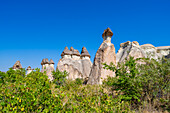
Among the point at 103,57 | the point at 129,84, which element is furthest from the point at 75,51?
the point at 129,84

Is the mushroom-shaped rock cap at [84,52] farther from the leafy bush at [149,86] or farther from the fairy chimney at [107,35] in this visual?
the leafy bush at [149,86]

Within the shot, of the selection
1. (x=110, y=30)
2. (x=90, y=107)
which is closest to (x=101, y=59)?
(x=110, y=30)

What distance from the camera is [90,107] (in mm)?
2707

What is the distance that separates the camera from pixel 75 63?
22.7 meters

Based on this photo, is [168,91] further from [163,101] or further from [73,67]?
[73,67]

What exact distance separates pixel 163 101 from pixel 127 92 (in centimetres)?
99

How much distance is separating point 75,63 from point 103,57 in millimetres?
11386

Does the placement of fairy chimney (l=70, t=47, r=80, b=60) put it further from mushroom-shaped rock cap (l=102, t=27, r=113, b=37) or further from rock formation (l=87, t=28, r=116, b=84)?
mushroom-shaped rock cap (l=102, t=27, r=113, b=37)

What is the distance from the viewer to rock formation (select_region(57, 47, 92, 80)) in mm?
21812

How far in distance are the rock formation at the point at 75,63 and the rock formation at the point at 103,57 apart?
32.3 feet

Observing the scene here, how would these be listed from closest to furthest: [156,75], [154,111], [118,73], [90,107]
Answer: [90,107] → [154,111] → [156,75] → [118,73]

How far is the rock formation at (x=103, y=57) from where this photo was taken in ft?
37.6

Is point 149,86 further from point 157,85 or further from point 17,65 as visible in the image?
point 17,65

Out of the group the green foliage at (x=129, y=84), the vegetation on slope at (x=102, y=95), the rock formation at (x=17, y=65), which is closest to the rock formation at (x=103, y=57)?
the vegetation on slope at (x=102, y=95)
